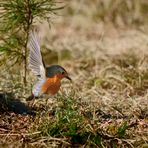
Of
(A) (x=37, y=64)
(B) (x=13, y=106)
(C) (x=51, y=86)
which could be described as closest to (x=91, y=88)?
(B) (x=13, y=106)

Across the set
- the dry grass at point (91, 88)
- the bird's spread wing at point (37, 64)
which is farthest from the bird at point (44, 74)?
the dry grass at point (91, 88)

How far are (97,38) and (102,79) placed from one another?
227 centimetres

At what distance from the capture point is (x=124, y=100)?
577 cm

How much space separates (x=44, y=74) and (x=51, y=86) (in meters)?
0.13

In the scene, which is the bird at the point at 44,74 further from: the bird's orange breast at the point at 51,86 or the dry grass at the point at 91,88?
the dry grass at the point at 91,88

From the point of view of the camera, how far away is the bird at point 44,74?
16.0 ft

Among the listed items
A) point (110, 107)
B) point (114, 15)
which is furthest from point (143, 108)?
point (114, 15)

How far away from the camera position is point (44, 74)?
4.94m

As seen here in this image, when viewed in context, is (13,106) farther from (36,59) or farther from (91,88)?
(91,88)

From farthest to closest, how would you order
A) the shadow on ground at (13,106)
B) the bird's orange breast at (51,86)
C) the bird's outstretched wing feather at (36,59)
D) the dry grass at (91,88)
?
1. the shadow on ground at (13,106)
2. the bird's outstretched wing feather at (36,59)
3. the bird's orange breast at (51,86)
4. the dry grass at (91,88)

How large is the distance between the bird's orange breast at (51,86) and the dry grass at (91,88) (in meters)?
0.15

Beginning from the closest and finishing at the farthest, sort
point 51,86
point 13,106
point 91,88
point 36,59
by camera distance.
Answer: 1. point 51,86
2. point 36,59
3. point 13,106
4. point 91,88

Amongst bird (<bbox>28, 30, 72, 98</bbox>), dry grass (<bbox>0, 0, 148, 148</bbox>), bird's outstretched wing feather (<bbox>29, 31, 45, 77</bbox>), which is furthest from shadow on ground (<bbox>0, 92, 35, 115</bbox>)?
bird's outstretched wing feather (<bbox>29, 31, 45, 77</bbox>)

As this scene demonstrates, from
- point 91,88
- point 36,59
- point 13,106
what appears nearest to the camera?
point 36,59
